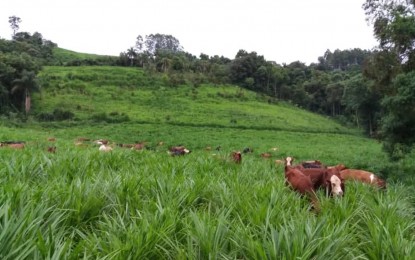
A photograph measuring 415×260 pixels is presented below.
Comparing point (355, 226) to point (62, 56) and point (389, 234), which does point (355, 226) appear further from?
point (62, 56)

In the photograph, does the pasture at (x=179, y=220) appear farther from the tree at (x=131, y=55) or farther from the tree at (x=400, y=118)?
the tree at (x=131, y=55)

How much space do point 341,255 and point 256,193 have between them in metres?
1.60

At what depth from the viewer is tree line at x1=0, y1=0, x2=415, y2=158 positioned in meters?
15.2

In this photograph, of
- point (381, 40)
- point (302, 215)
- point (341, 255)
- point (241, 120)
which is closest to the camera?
point (341, 255)

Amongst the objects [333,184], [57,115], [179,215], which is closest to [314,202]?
[333,184]

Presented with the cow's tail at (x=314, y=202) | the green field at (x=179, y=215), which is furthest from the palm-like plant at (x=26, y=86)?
the cow's tail at (x=314, y=202)

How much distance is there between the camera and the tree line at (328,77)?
15.2 meters

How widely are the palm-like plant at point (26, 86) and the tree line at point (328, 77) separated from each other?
82mm

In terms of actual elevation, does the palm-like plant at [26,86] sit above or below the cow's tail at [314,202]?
below

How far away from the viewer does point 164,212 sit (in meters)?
3.54

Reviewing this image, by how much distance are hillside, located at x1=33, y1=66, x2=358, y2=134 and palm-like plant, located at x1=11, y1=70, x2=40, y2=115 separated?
0.94 meters

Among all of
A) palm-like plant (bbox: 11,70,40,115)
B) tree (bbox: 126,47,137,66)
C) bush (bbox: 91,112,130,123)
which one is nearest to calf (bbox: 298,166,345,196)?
bush (bbox: 91,112,130,123)

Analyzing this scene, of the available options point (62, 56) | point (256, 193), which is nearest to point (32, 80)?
point (256, 193)

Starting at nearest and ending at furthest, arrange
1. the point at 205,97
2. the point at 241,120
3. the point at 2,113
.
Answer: the point at 2,113, the point at 241,120, the point at 205,97
